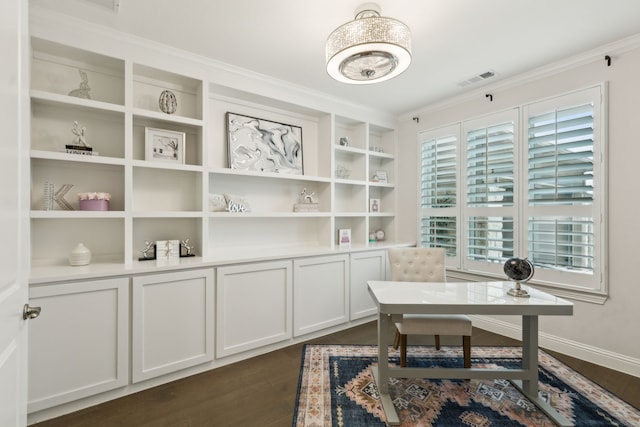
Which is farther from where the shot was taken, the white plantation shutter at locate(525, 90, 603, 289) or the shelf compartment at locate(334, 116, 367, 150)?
the shelf compartment at locate(334, 116, 367, 150)

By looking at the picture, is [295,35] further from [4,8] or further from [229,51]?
[4,8]

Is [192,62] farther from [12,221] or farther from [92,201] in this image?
[12,221]

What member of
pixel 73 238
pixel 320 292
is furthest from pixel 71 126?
pixel 320 292

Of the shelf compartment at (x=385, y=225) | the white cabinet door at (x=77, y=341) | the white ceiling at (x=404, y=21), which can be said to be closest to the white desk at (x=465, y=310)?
the white cabinet door at (x=77, y=341)

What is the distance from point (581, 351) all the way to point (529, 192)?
1.51 meters

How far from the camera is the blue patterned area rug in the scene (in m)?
1.98

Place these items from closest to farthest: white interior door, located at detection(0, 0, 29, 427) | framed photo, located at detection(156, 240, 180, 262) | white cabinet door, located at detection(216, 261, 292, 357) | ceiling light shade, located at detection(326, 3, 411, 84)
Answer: white interior door, located at detection(0, 0, 29, 427) < ceiling light shade, located at detection(326, 3, 411, 84) < framed photo, located at detection(156, 240, 180, 262) < white cabinet door, located at detection(216, 261, 292, 357)

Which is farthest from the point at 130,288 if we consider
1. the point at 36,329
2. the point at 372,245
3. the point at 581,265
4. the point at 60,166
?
the point at 581,265

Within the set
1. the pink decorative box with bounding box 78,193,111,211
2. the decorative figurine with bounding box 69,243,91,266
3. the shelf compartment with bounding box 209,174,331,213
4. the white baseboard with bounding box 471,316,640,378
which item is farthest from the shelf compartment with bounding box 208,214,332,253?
the white baseboard with bounding box 471,316,640,378

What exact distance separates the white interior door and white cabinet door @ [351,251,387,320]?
2894 mm

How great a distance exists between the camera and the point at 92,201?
233 cm

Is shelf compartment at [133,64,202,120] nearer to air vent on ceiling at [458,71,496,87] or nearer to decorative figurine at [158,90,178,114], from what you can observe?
decorative figurine at [158,90,178,114]

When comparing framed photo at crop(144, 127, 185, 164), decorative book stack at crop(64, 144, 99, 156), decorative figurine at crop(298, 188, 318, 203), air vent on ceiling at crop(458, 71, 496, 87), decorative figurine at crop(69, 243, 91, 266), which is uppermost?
air vent on ceiling at crop(458, 71, 496, 87)

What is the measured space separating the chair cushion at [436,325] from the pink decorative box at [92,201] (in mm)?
2465
